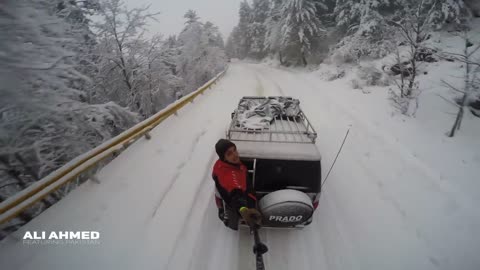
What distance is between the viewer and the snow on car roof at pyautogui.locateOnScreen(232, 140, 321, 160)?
11.4 feet

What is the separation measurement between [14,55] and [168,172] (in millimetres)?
3748

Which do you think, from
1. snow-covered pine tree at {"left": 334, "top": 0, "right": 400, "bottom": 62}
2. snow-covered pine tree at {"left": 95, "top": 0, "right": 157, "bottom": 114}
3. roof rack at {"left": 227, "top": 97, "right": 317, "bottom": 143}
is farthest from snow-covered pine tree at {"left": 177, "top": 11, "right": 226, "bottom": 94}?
roof rack at {"left": 227, "top": 97, "right": 317, "bottom": 143}

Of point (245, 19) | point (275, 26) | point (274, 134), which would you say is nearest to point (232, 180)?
point (274, 134)

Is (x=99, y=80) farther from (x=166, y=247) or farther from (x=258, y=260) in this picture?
(x=258, y=260)

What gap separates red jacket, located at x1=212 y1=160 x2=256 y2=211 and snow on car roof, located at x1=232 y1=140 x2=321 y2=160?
311 mm

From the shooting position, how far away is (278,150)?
11.8 feet

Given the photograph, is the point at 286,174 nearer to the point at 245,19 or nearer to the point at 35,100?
the point at 35,100

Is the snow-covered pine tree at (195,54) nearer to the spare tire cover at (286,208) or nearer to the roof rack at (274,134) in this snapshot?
the roof rack at (274,134)

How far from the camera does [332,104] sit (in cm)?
1131

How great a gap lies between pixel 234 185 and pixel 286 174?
3.22ft

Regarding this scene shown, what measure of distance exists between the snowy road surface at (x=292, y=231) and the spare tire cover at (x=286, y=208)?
799 mm

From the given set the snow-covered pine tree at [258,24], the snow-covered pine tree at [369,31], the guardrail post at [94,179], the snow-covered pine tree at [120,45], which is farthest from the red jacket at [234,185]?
the snow-covered pine tree at [258,24]

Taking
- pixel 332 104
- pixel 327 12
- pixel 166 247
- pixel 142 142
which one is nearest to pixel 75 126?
pixel 142 142

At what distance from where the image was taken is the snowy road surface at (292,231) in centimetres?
345
